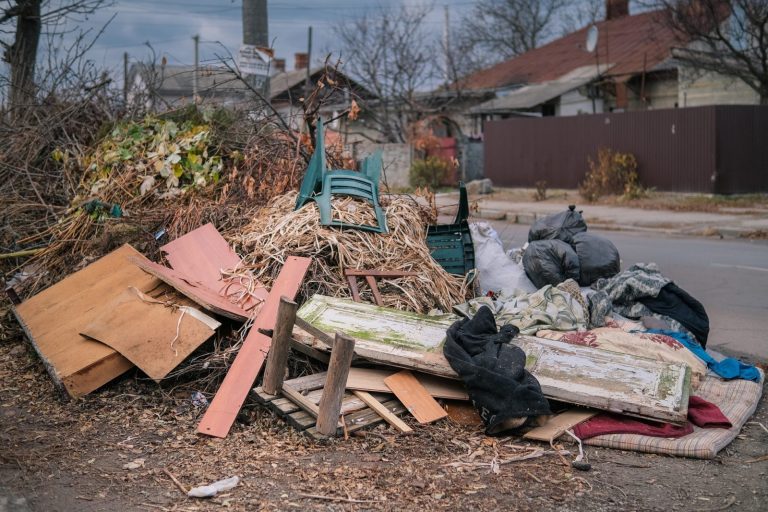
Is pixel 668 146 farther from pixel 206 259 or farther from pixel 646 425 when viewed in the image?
pixel 646 425

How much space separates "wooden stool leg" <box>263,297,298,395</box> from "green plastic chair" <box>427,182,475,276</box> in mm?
2653

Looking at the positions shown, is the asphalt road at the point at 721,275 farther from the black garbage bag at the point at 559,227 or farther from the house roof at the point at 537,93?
the house roof at the point at 537,93

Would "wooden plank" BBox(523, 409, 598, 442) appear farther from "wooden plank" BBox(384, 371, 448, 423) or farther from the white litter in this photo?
the white litter

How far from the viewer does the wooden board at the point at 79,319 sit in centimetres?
501

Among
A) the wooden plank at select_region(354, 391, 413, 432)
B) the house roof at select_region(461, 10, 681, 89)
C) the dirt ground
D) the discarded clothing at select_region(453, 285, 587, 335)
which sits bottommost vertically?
the dirt ground

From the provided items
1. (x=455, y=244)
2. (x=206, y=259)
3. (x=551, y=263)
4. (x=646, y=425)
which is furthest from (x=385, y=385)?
(x=551, y=263)

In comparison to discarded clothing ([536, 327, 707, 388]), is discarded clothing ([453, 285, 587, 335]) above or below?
above

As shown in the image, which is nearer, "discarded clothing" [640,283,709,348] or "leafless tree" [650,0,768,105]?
"discarded clothing" [640,283,709,348]

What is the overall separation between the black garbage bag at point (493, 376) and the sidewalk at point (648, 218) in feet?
26.0

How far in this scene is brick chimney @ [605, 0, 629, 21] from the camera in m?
37.0

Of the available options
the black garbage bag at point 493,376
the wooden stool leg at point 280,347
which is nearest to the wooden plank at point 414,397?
the black garbage bag at point 493,376

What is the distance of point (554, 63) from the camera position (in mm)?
34438

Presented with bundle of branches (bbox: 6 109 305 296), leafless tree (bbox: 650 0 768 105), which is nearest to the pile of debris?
bundle of branches (bbox: 6 109 305 296)

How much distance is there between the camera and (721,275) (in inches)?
379
